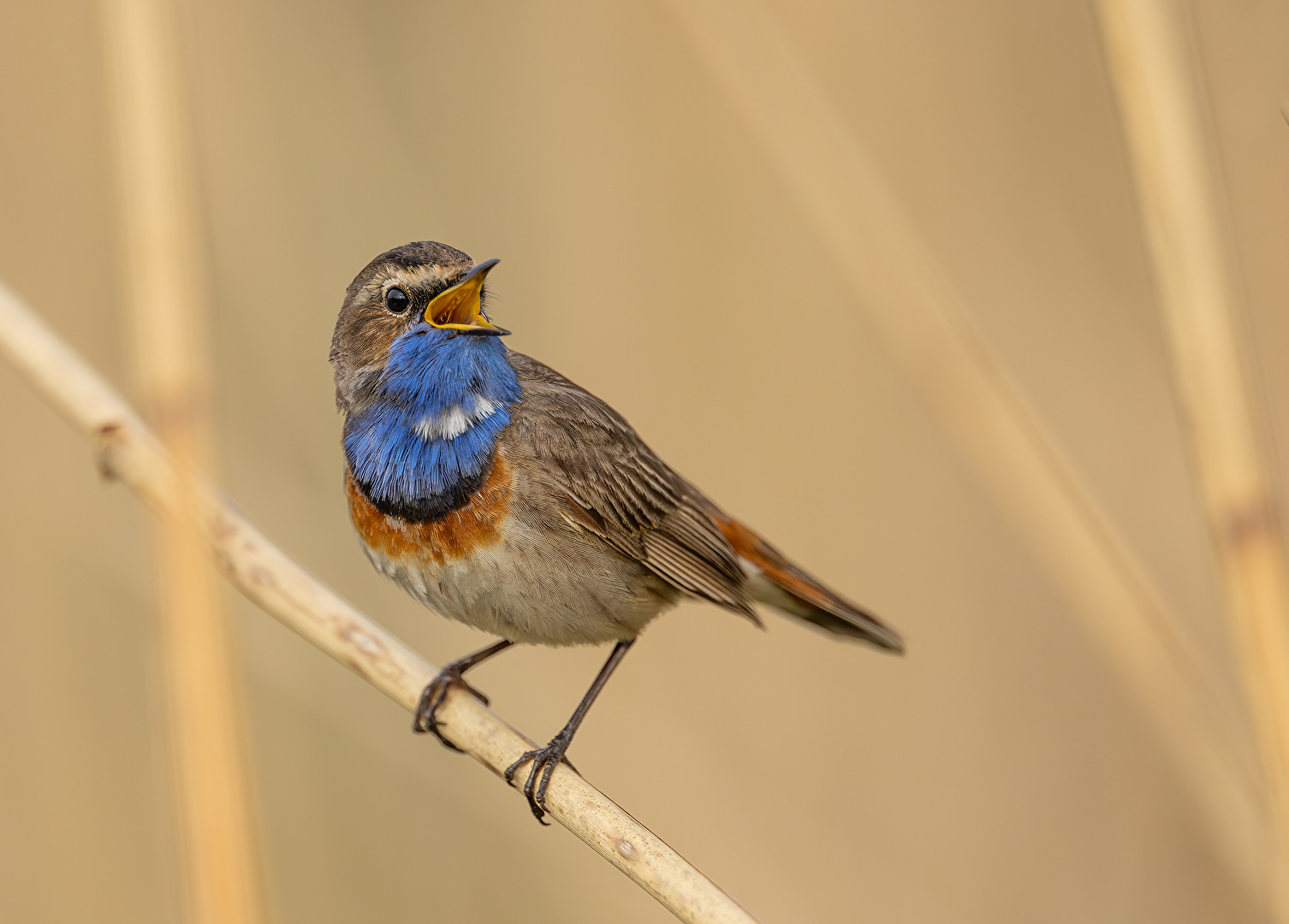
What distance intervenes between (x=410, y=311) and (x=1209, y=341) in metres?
1.79

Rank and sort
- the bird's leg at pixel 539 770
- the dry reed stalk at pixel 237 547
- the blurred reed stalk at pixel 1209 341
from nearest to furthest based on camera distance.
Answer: the blurred reed stalk at pixel 1209 341
the dry reed stalk at pixel 237 547
the bird's leg at pixel 539 770

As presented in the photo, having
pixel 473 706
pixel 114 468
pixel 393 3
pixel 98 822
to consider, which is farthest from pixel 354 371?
pixel 98 822

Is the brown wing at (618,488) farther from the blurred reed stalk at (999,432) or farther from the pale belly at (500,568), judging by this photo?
the blurred reed stalk at (999,432)

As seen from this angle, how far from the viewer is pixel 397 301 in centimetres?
278

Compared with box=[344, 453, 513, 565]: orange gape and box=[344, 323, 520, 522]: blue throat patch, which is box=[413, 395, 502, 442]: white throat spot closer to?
box=[344, 323, 520, 522]: blue throat patch

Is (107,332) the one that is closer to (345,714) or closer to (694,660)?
(345,714)

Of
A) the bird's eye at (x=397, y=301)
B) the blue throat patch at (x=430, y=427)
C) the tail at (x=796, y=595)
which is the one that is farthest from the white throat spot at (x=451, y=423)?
the tail at (x=796, y=595)

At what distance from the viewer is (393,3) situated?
4.05 metres

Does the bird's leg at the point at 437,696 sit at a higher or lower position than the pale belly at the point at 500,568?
lower

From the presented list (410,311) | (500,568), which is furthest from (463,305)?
(500,568)

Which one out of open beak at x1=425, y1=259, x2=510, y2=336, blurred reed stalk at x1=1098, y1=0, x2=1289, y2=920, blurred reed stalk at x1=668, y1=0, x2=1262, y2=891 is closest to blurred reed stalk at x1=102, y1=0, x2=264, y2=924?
open beak at x1=425, y1=259, x2=510, y2=336

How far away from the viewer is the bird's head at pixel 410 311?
266 centimetres

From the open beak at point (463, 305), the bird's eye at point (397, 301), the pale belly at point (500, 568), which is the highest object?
the open beak at point (463, 305)

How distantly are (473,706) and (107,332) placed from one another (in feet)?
7.75
